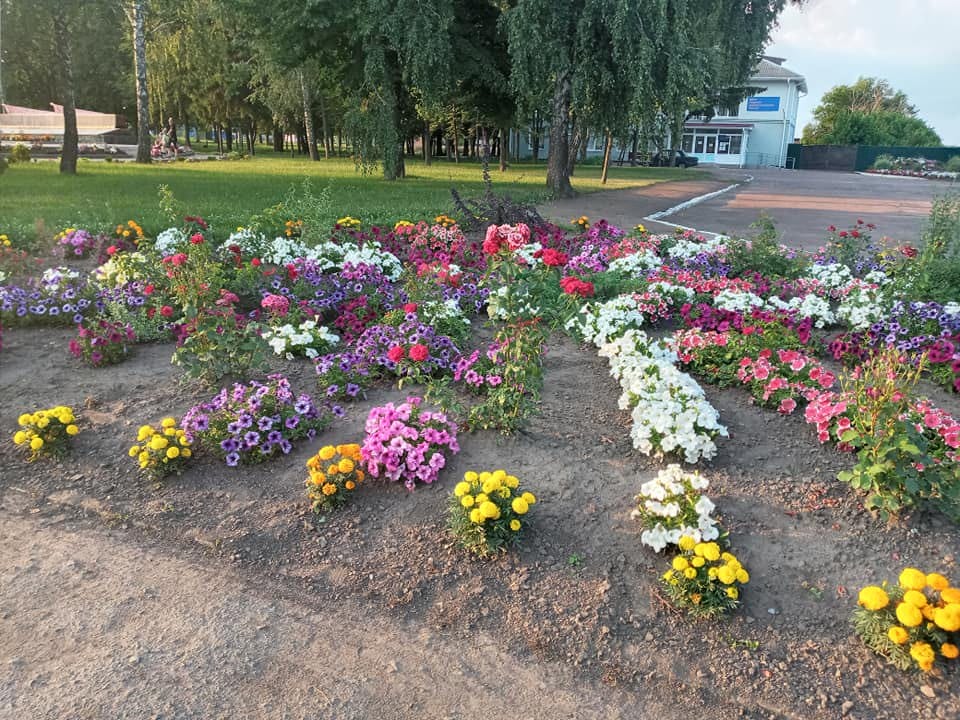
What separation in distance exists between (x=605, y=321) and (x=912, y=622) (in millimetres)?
3098

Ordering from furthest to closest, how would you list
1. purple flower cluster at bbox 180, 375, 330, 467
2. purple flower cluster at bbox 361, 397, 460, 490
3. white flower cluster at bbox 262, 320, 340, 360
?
white flower cluster at bbox 262, 320, 340, 360
purple flower cluster at bbox 180, 375, 330, 467
purple flower cluster at bbox 361, 397, 460, 490

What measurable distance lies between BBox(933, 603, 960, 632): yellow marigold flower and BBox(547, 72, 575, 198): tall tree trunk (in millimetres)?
14054

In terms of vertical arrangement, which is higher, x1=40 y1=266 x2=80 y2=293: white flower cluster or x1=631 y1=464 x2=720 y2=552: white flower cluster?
x1=40 y1=266 x2=80 y2=293: white flower cluster

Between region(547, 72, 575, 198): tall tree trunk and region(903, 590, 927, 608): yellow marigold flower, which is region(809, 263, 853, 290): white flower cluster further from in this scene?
region(547, 72, 575, 198): tall tree trunk

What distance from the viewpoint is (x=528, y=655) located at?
251 cm

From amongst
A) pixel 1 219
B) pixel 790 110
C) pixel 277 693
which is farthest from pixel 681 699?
pixel 790 110

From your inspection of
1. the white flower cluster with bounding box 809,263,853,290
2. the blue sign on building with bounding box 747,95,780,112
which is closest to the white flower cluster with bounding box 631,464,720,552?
the white flower cluster with bounding box 809,263,853,290

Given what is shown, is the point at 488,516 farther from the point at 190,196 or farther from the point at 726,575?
the point at 190,196

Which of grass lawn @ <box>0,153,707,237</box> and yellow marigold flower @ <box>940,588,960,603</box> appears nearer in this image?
yellow marigold flower @ <box>940,588,960,603</box>

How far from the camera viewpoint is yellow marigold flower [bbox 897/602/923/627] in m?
2.31

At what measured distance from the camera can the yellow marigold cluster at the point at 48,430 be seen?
3820 mm

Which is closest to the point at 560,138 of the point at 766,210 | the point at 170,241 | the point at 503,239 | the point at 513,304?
the point at 766,210

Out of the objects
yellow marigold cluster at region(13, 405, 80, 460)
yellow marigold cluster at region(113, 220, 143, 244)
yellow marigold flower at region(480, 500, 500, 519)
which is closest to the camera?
yellow marigold flower at region(480, 500, 500, 519)

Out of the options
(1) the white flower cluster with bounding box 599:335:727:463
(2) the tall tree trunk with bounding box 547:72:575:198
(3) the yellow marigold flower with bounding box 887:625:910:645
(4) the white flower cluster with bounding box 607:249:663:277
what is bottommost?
(3) the yellow marigold flower with bounding box 887:625:910:645
